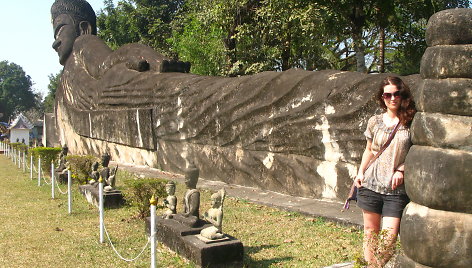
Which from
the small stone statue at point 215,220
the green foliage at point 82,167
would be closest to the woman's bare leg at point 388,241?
the small stone statue at point 215,220

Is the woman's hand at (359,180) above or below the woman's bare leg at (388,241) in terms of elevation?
above

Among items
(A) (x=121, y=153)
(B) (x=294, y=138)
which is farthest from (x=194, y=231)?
(A) (x=121, y=153)

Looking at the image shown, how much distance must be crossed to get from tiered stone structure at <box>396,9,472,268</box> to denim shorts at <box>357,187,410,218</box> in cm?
31

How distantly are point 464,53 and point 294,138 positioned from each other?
4308mm

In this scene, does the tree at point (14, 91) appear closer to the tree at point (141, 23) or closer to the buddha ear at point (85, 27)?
the tree at point (141, 23)

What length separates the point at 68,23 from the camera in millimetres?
16531

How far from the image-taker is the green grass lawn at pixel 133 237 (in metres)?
4.65

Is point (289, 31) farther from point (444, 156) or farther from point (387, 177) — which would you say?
point (444, 156)

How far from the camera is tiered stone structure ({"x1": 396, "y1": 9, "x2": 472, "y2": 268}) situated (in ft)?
8.77

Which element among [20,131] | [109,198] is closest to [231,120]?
[109,198]

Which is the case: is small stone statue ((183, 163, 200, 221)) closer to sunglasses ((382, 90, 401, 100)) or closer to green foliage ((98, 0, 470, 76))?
sunglasses ((382, 90, 401, 100))

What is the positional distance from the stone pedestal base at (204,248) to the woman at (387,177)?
126 centimetres

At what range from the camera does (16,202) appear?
8297mm

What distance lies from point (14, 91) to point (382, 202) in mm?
56587
